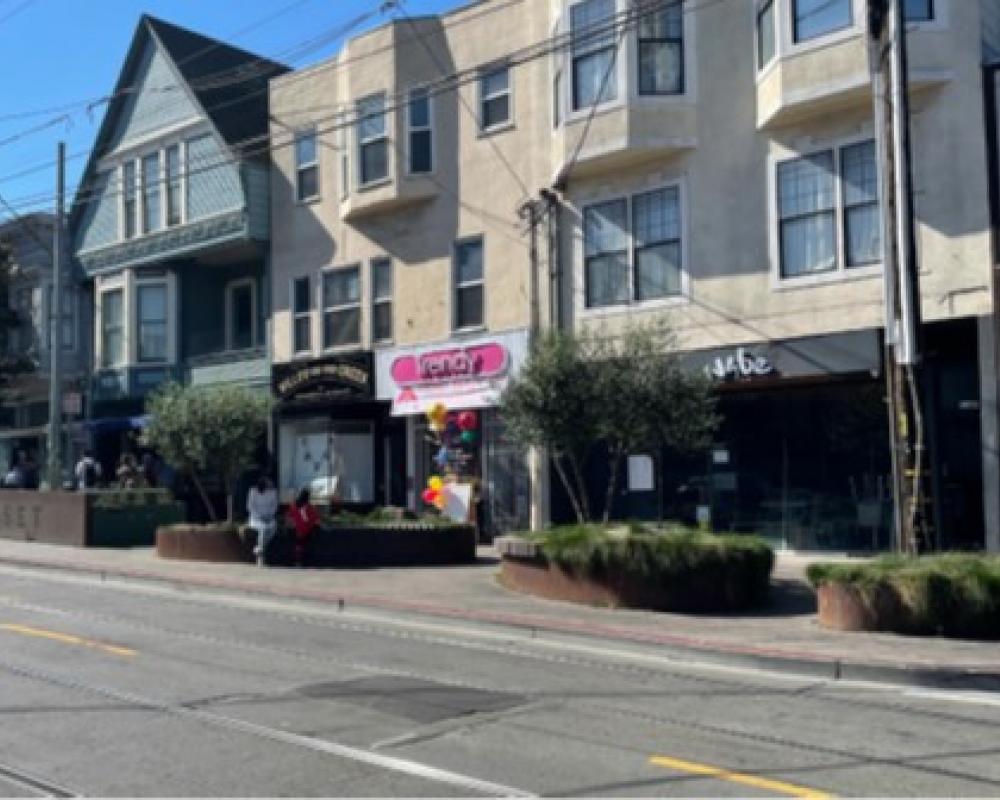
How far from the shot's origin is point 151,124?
31.8m

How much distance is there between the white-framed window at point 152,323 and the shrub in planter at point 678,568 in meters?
19.4

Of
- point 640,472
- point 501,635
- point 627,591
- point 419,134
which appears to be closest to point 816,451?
point 640,472

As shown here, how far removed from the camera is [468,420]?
24.6 metres

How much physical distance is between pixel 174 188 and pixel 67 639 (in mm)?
20478

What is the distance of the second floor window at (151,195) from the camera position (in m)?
31.4

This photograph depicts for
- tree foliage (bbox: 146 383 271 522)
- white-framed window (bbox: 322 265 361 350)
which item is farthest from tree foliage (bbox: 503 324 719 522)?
white-framed window (bbox: 322 265 361 350)

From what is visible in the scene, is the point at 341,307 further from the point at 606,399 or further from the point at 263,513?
the point at 606,399

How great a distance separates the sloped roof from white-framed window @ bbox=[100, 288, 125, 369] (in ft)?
9.85

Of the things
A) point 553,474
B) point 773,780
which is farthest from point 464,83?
point 773,780

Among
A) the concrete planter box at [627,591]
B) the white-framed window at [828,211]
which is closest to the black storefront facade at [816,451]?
the white-framed window at [828,211]

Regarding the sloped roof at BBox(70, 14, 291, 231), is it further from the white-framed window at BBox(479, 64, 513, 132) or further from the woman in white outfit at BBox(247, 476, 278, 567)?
the woman in white outfit at BBox(247, 476, 278, 567)

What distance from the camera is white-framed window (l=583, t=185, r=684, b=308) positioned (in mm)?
21484

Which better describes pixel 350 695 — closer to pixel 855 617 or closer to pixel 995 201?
pixel 855 617

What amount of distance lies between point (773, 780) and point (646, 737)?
126cm
